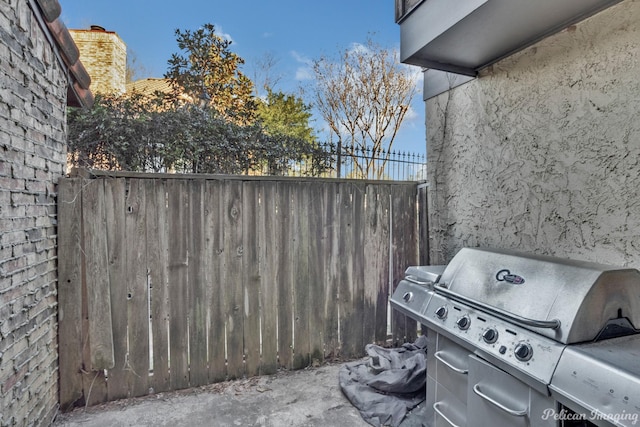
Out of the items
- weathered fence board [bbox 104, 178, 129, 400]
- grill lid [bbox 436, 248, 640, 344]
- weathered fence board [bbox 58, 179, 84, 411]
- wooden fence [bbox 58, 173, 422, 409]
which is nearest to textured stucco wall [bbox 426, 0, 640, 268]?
grill lid [bbox 436, 248, 640, 344]

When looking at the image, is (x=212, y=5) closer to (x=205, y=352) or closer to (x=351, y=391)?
(x=205, y=352)

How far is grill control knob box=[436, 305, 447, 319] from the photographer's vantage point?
205cm

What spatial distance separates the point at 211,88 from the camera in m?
5.83

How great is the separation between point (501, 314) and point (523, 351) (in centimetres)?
21

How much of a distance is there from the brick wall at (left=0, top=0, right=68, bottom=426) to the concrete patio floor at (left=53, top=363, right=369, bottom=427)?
0.48 meters

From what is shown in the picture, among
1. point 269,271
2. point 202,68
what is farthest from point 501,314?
point 202,68

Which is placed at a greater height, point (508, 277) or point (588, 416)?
point (508, 277)

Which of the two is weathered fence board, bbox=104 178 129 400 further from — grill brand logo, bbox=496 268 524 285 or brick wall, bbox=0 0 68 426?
grill brand logo, bbox=496 268 524 285

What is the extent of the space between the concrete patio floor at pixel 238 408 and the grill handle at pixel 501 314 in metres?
1.35

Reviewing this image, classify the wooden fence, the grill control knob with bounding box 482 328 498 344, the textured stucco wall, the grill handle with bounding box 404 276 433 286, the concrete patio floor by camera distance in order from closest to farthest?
the grill control knob with bounding box 482 328 498 344 < the textured stucco wall < the grill handle with bounding box 404 276 433 286 < the concrete patio floor < the wooden fence

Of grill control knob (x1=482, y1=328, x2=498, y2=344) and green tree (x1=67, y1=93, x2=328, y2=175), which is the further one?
green tree (x1=67, y1=93, x2=328, y2=175)

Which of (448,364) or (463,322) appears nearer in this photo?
(463,322)

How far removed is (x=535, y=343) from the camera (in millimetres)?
1489

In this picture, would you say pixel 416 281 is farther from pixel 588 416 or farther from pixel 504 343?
pixel 588 416
